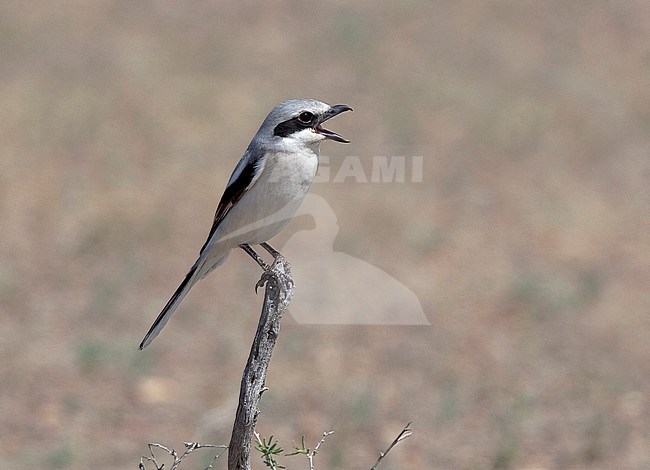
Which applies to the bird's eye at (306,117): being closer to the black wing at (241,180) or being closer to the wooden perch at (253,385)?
the black wing at (241,180)

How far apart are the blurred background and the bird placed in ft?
8.37

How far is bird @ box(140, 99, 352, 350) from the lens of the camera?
4.16 meters

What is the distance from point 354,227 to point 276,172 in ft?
19.8

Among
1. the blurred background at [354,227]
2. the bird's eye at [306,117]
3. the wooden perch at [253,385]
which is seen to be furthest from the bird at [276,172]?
the blurred background at [354,227]

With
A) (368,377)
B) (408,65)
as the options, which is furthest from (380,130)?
(368,377)

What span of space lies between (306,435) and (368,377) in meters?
1.06

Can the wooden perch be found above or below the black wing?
→ below

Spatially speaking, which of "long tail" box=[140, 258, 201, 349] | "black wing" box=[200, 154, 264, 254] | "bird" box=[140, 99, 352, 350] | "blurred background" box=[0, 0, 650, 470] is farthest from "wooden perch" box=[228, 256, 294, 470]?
"blurred background" box=[0, 0, 650, 470]

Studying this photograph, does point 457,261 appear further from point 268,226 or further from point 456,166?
point 268,226

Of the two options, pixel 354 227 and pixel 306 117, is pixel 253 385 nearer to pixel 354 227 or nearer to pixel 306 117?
pixel 306 117

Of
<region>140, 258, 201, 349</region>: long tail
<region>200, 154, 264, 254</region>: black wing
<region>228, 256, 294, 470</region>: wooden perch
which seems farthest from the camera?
<region>200, 154, 264, 254</region>: black wing

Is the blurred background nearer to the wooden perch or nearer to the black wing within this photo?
the black wing

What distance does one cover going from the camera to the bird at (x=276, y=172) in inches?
164

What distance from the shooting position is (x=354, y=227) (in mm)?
10219
